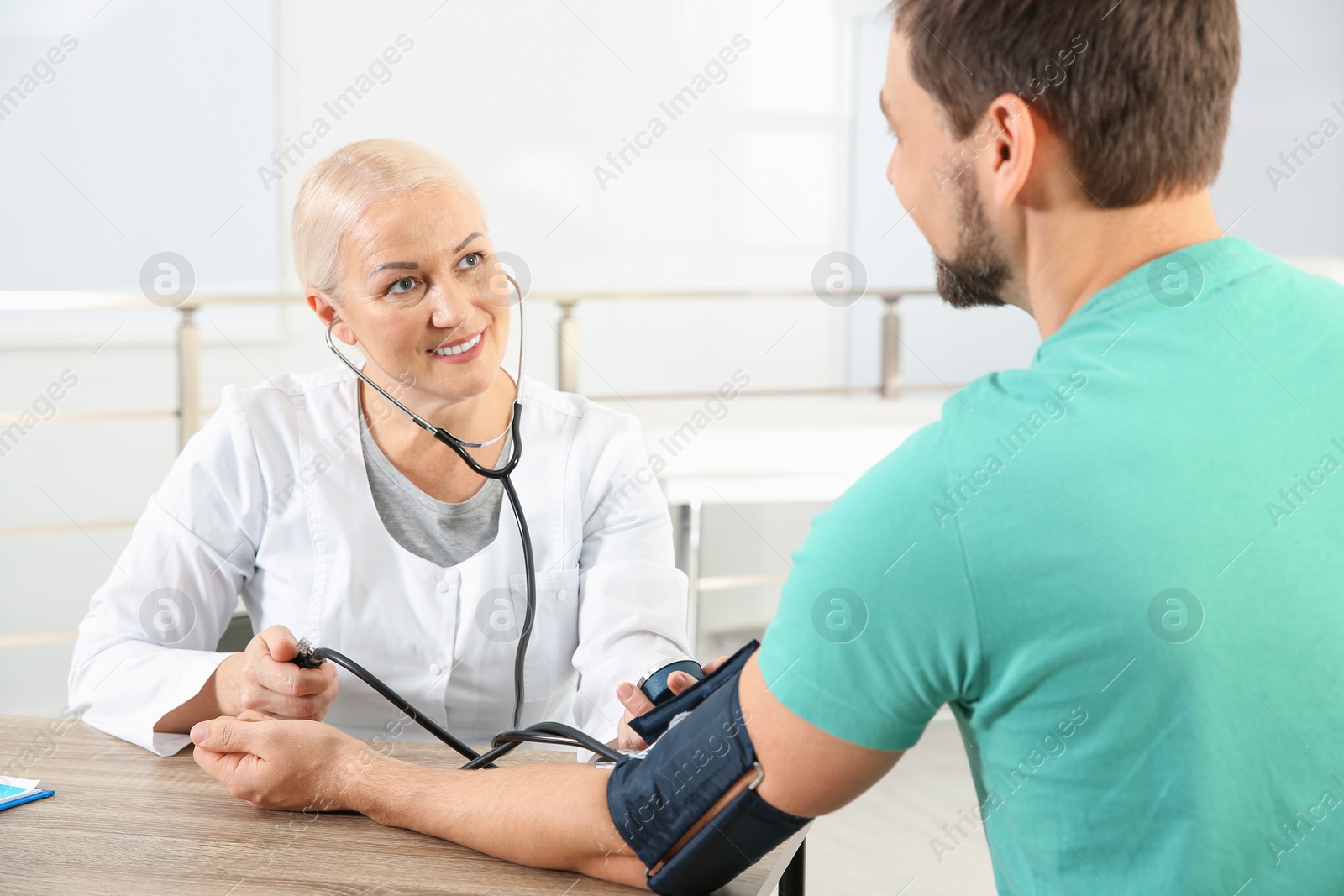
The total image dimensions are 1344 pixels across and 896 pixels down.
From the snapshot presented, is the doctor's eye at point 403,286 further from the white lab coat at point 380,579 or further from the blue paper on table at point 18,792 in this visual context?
the blue paper on table at point 18,792

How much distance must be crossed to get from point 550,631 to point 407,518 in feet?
0.75

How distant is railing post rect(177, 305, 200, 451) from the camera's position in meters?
2.77

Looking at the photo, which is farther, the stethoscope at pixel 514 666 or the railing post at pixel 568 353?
the railing post at pixel 568 353

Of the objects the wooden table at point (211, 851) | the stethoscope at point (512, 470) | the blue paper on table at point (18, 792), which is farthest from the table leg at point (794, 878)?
the blue paper on table at point (18, 792)

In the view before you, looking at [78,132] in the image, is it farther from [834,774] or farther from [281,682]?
[834,774]

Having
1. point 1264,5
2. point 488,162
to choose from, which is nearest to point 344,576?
point 488,162

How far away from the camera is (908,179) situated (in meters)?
0.80

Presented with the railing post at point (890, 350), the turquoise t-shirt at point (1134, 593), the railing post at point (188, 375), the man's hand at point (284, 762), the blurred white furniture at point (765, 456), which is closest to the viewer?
the turquoise t-shirt at point (1134, 593)

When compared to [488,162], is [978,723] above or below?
below

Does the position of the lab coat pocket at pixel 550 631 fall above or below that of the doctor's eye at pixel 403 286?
below

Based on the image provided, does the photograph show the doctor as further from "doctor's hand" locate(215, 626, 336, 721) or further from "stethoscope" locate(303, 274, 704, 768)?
"doctor's hand" locate(215, 626, 336, 721)

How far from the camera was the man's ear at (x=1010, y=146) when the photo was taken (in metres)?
0.73

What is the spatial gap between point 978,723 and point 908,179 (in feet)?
1.23

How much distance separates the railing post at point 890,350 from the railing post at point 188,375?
189cm
